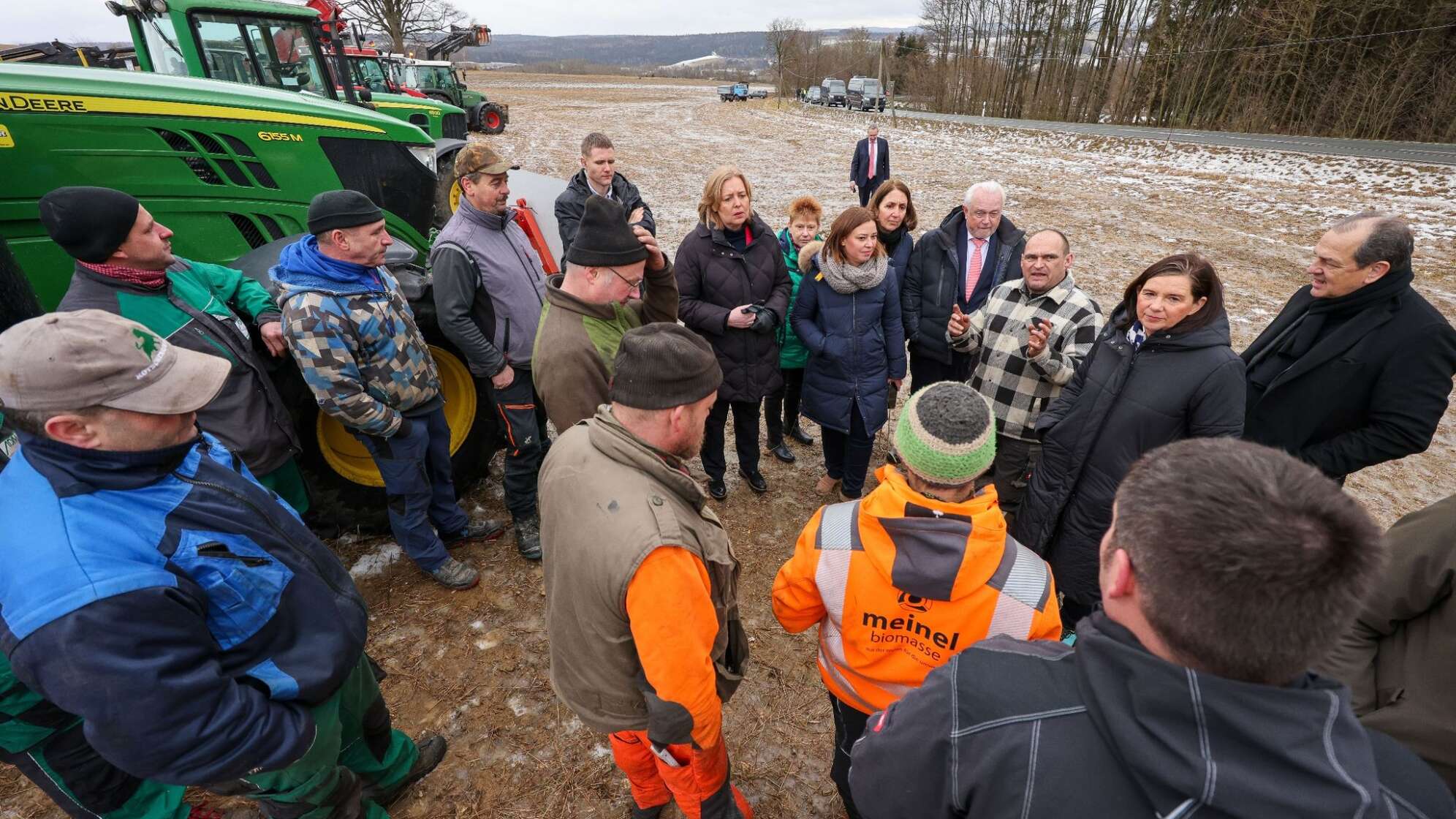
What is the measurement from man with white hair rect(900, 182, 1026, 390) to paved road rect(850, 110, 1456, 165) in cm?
1536

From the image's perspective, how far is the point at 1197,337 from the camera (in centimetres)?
222

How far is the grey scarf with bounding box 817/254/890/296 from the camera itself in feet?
10.8

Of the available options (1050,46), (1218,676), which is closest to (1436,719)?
(1218,676)

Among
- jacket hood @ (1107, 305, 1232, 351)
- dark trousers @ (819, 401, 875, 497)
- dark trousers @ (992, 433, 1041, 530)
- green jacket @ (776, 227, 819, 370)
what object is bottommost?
dark trousers @ (819, 401, 875, 497)

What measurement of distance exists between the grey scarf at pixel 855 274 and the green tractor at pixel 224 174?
2.17 meters

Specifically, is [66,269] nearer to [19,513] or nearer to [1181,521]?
[19,513]

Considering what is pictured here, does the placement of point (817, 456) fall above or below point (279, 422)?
below

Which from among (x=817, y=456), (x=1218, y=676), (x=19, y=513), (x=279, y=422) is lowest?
(x=817, y=456)

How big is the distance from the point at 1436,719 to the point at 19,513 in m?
3.03

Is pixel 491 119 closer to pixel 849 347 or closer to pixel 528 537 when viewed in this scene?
pixel 528 537

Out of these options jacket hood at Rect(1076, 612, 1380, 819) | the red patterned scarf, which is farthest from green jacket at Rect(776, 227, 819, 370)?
jacket hood at Rect(1076, 612, 1380, 819)

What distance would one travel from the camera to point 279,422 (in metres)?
2.69

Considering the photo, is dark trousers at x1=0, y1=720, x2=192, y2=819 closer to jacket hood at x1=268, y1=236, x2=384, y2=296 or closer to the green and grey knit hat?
jacket hood at x1=268, y1=236, x2=384, y2=296

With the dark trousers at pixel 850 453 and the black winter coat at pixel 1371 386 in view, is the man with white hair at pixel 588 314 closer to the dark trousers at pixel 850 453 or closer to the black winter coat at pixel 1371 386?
the dark trousers at pixel 850 453
